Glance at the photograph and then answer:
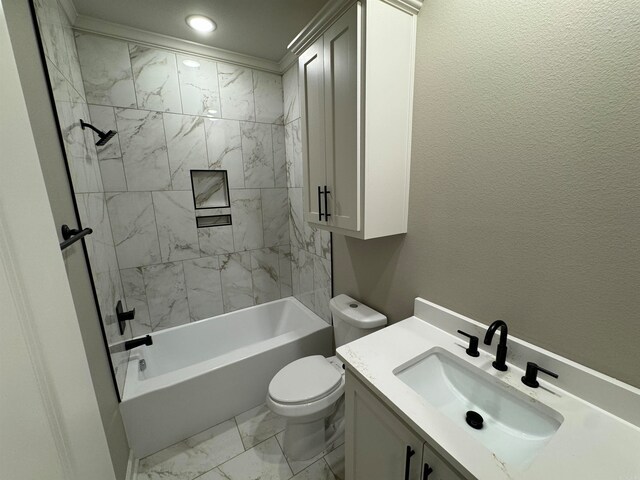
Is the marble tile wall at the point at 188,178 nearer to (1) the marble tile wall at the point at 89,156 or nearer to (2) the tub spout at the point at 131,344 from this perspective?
(1) the marble tile wall at the point at 89,156

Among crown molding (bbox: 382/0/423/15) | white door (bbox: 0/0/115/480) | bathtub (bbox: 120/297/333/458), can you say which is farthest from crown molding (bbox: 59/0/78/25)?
bathtub (bbox: 120/297/333/458)

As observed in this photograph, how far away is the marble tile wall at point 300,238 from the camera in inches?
80.8

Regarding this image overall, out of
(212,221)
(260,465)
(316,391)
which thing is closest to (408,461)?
(316,391)

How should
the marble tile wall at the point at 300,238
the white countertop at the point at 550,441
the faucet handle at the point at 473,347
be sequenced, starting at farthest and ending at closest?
the marble tile wall at the point at 300,238
the faucet handle at the point at 473,347
the white countertop at the point at 550,441

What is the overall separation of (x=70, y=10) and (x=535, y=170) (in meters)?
2.44

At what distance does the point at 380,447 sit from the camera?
35.5 inches

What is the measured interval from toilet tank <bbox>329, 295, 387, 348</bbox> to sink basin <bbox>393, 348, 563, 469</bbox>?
0.38 metres


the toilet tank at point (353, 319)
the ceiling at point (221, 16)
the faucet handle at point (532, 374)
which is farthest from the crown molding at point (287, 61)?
the faucet handle at point (532, 374)

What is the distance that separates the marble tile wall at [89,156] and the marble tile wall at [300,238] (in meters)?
1.16

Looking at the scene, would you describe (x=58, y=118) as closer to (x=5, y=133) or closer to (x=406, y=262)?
(x=5, y=133)

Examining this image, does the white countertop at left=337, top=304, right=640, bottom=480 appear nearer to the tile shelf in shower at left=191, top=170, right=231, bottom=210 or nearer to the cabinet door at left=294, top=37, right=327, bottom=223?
the cabinet door at left=294, top=37, right=327, bottom=223

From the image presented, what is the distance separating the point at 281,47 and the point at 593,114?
1.98m

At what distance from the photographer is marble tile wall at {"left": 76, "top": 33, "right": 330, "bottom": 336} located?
1789 mm

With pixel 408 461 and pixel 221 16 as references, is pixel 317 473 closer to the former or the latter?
pixel 408 461
